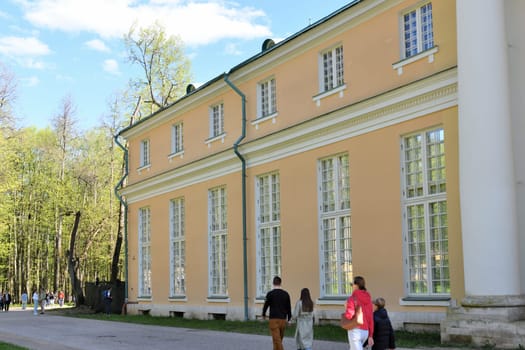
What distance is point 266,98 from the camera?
23.0 m

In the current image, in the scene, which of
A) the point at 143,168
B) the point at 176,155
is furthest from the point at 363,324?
the point at 143,168

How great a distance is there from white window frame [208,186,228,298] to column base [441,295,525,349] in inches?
475

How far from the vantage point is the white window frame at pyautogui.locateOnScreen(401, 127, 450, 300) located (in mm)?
15609

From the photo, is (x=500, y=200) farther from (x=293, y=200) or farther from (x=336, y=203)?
(x=293, y=200)

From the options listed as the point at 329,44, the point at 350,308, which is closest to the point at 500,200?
the point at 350,308

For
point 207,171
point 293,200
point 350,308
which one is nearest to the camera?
point 350,308

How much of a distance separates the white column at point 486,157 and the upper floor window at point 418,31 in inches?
98.3

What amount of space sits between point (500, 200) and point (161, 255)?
18644 millimetres

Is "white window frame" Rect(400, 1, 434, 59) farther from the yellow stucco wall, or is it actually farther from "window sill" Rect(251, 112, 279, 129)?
"window sill" Rect(251, 112, 279, 129)

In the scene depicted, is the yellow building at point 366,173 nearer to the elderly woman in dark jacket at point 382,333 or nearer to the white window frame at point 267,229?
the white window frame at point 267,229

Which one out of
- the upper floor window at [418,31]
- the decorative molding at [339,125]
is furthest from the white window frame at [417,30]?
the decorative molding at [339,125]

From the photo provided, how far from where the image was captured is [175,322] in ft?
78.4

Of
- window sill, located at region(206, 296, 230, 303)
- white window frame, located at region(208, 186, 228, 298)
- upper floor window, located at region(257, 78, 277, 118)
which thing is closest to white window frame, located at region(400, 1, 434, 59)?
upper floor window, located at region(257, 78, 277, 118)

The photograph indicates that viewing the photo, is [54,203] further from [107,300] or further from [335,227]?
[335,227]
